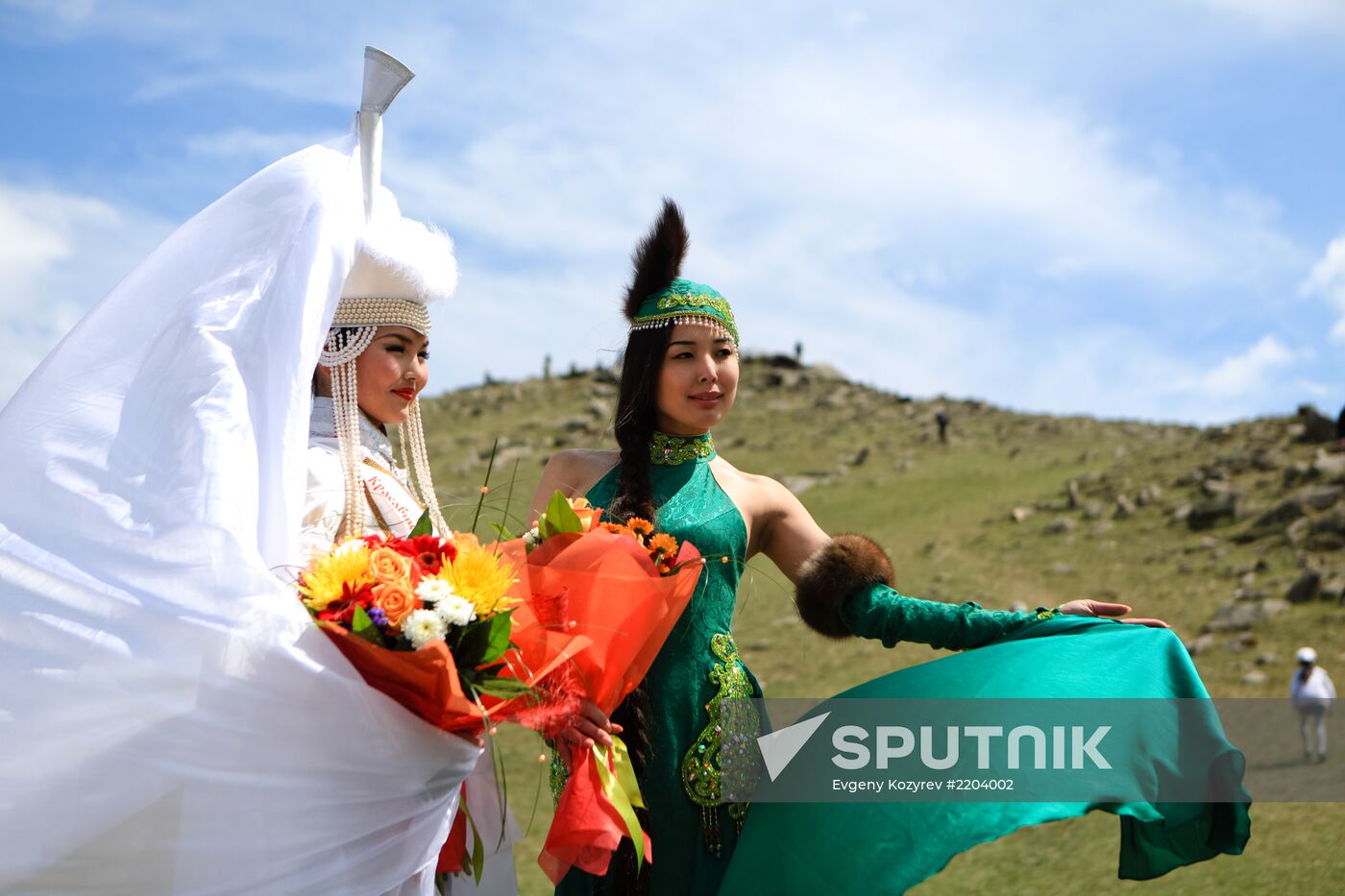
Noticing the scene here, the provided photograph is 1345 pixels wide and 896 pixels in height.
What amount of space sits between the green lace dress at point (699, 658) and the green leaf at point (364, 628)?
1041 millimetres

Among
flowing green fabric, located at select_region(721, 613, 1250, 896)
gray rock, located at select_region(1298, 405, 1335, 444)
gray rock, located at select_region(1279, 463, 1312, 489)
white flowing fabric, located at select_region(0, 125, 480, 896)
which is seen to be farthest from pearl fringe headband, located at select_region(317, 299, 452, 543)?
gray rock, located at select_region(1298, 405, 1335, 444)

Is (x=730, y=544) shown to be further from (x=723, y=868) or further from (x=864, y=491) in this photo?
(x=864, y=491)

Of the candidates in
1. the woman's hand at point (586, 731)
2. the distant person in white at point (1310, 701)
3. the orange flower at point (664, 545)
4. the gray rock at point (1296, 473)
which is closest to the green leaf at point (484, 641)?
the woman's hand at point (586, 731)

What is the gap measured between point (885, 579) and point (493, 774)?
3.69 feet

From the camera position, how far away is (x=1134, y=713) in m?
2.92

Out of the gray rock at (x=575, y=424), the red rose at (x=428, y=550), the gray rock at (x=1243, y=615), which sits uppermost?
the gray rock at (x=575, y=424)

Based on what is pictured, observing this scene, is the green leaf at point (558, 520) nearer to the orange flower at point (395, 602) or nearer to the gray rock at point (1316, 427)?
the orange flower at point (395, 602)

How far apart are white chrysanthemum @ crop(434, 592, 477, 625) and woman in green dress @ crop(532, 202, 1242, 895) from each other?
90cm

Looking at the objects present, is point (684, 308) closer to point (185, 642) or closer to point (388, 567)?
point (388, 567)

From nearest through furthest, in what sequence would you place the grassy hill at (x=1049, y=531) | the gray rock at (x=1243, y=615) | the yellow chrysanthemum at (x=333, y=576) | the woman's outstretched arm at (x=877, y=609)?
the yellow chrysanthemum at (x=333, y=576) → the woman's outstretched arm at (x=877, y=609) → the grassy hill at (x=1049, y=531) → the gray rock at (x=1243, y=615)

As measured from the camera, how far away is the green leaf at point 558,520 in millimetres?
2561

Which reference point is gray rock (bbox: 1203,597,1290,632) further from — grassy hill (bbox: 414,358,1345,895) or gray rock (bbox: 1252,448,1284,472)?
gray rock (bbox: 1252,448,1284,472)

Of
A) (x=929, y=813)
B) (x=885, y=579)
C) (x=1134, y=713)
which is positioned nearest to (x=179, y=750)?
(x=929, y=813)

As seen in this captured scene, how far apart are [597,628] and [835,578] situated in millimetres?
931
